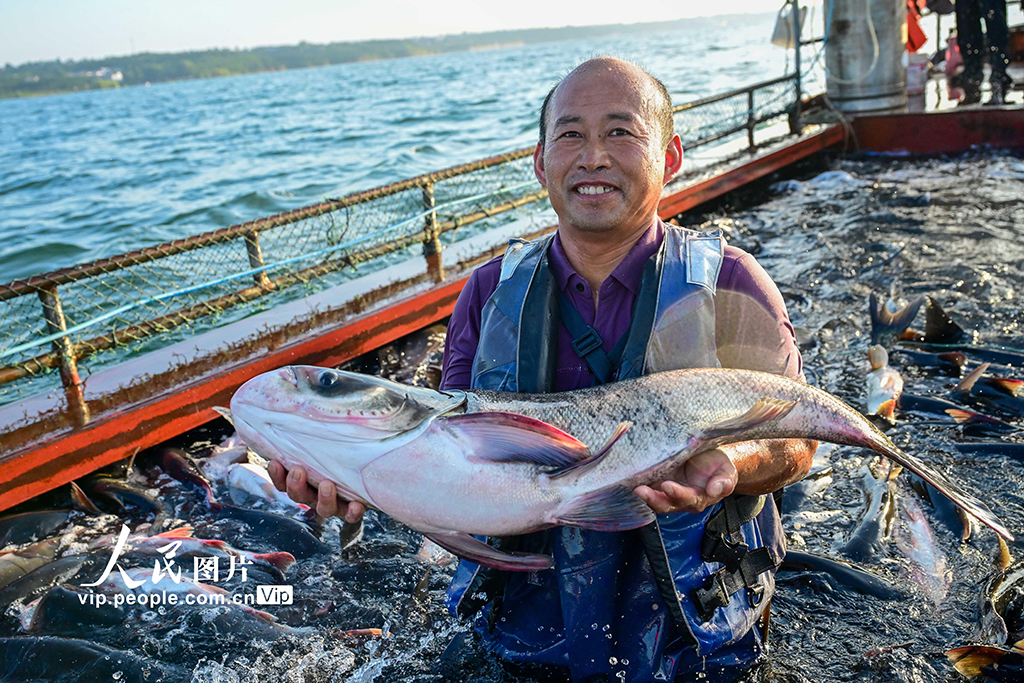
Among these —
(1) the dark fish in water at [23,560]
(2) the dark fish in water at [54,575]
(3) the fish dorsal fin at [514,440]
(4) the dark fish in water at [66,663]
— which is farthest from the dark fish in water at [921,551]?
(1) the dark fish in water at [23,560]

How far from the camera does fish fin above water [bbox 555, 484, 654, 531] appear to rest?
7.62 feet

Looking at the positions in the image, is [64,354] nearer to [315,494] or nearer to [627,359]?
[315,494]

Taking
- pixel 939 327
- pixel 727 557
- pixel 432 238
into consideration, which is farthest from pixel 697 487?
pixel 432 238

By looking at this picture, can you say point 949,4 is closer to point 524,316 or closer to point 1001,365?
point 1001,365

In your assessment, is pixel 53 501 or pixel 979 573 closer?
pixel 979 573

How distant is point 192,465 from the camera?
17.5 ft

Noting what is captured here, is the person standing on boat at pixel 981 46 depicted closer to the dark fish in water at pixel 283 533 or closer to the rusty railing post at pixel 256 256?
the rusty railing post at pixel 256 256

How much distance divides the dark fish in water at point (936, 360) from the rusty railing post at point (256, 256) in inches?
212

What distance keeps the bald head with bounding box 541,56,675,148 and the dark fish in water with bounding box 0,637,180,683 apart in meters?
3.01

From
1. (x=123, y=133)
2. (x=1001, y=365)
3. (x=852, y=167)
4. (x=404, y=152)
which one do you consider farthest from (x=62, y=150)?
(x=1001, y=365)

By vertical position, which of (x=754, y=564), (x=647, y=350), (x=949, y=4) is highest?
(x=949, y=4)

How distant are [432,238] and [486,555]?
18.3ft

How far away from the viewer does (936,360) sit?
20.9 ft

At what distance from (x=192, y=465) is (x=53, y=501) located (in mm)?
848
